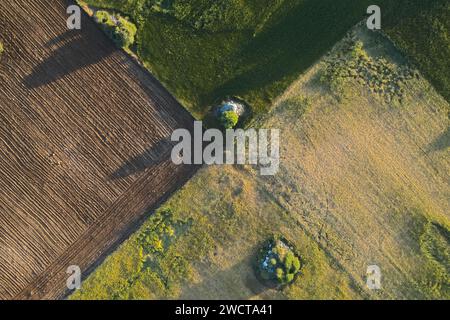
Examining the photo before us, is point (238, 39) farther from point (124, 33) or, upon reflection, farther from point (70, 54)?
point (70, 54)

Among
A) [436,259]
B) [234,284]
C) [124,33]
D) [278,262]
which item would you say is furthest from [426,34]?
[234,284]

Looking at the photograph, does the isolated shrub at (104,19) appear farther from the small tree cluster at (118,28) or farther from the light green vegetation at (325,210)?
the light green vegetation at (325,210)

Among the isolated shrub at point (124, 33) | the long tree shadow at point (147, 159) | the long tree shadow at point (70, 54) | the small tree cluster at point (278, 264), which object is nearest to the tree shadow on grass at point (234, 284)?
the small tree cluster at point (278, 264)

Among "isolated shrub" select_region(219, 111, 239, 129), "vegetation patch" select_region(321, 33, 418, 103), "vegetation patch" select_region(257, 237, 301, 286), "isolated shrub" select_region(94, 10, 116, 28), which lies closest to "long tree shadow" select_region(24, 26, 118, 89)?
"isolated shrub" select_region(94, 10, 116, 28)

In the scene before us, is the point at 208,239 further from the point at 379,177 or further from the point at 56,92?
the point at 56,92

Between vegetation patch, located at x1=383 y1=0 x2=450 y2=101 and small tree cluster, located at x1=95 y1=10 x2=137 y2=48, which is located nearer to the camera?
small tree cluster, located at x1=95 y1=10 x2=137 y2=48

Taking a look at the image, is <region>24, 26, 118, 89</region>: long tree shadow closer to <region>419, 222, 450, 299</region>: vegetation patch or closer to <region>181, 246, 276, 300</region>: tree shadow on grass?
<region>181, 246, 276, 300</region>: tree shadow on grass

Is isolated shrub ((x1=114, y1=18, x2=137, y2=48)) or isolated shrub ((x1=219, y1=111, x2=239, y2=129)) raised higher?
isolated shrub ((x1=114, y1=18, x2=137, y2=48))
